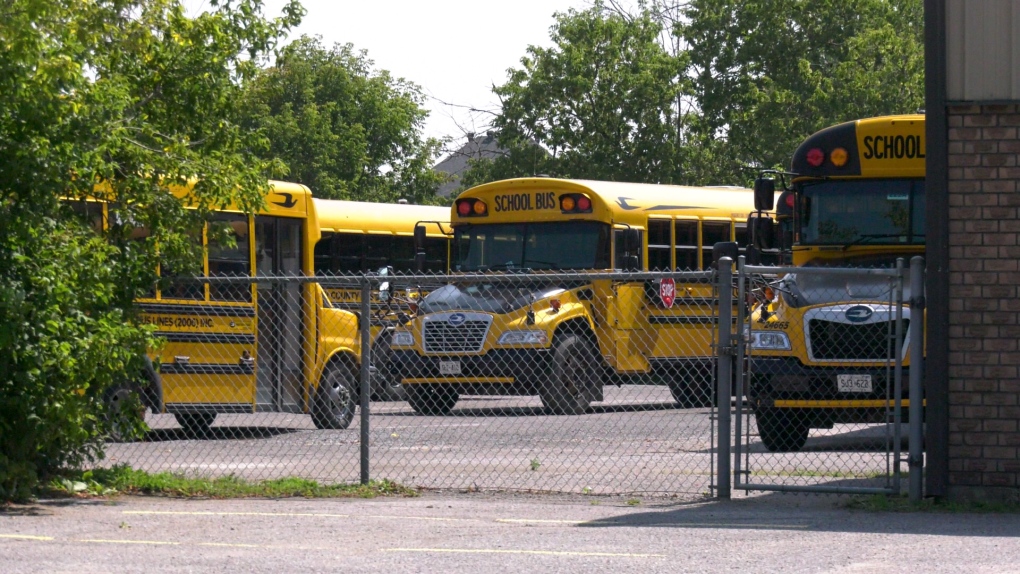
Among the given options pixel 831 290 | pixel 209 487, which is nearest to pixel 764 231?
pixel 831 290

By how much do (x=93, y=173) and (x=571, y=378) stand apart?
Answer: 6526 millimetres

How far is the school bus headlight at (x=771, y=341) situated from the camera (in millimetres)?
12531

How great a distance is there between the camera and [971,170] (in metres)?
9.34

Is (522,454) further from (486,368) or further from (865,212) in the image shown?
(865,212)

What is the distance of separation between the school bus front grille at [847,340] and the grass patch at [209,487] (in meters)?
3.88

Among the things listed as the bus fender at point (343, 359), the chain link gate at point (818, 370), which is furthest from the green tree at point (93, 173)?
the bus fender at point (343, 359)

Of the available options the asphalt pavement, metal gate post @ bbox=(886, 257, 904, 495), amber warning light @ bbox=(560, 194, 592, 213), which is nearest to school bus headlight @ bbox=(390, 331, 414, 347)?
amber warning light @ bbox=(560, 194, 592, 213)

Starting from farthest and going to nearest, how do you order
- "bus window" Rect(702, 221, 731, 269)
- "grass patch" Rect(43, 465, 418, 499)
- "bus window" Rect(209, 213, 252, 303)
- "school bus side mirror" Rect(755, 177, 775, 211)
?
"bus window" Rect(702, 221, 731, 269), "bus window" Rect(209, 213, 252, 303), "school bus side mirror" Rect(755, 177, 775, 211), "grass patch" Rect(43, 465, 418, 499)

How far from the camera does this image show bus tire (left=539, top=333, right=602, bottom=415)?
45.1 ft

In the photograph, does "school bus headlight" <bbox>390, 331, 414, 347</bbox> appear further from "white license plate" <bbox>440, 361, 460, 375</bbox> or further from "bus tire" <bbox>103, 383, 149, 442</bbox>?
"bus tire" <bbox>103, 383, 149, 442</bbox>

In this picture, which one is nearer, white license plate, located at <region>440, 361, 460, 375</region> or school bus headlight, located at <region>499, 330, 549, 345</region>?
white license plate, located at <region>440, 361, 460, 375</region>

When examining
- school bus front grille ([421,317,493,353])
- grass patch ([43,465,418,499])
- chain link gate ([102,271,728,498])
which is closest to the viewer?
grass patch ([43,465,418,499])

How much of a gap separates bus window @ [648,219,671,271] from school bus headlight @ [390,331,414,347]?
3.91 m

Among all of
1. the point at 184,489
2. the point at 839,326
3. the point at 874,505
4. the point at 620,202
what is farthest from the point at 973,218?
the point at 620,202
